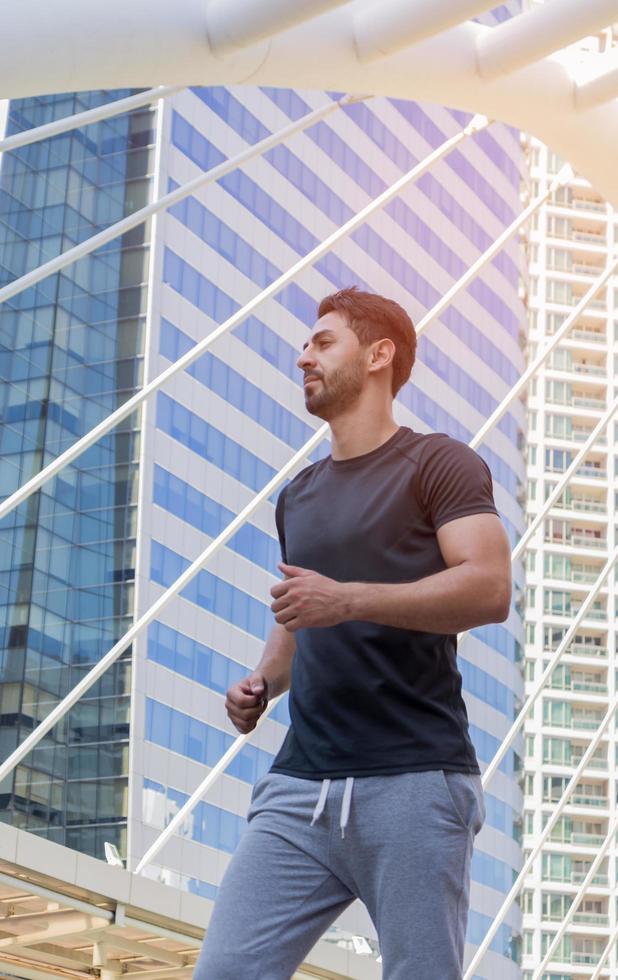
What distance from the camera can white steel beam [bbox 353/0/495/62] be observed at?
4145 millimetres

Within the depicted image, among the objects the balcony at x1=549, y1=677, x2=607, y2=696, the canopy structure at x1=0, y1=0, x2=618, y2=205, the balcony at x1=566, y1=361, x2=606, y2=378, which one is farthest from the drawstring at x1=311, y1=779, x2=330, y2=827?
the balcony at x1=566, y1=361, x2=606, y2=378

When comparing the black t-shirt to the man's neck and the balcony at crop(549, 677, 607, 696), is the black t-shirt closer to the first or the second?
the man's neck

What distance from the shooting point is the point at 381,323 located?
2461 mm

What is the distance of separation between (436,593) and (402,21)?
8.61ft

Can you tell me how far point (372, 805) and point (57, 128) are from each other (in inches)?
108

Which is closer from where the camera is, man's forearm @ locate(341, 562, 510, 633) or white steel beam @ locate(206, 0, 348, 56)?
man's forearm @ locate(341, 562, 510, 633)

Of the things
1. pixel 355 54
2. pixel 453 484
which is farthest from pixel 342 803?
pixel 355 54

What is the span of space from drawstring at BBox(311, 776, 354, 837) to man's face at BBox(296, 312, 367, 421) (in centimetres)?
56

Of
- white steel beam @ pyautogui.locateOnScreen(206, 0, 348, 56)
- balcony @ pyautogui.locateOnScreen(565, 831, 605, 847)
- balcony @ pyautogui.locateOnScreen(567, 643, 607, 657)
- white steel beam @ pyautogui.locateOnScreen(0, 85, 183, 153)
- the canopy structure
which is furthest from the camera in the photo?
balcony @ pyautogui.locateOnScreen(567, 643, 607, 657)

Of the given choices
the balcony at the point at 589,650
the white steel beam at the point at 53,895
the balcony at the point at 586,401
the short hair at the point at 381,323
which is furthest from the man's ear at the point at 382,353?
the balcony at the point at 586,401

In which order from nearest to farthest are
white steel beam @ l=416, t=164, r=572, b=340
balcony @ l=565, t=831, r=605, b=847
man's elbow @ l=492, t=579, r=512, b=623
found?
man's elbow @ l=492, t=579, r=512, b=623 → white steel beam @ l=416, t=164, r=572, b=340 → balcony @ l=565, t=831, r=605, b=847

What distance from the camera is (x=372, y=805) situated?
212cm

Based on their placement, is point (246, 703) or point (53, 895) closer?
point (246, 703)

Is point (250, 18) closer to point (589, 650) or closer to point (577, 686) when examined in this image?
point (577, 686)
